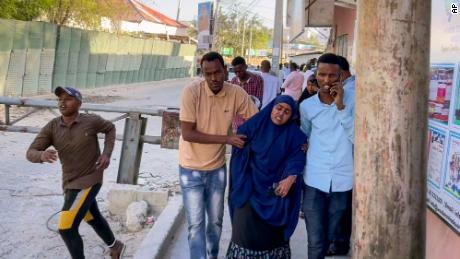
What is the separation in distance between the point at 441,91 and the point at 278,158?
3.44 feet

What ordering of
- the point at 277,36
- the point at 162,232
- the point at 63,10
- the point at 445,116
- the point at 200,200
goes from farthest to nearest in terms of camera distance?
the point at 63,10
the point at 277,36
the point at 162,232
the point at 200,200
the point at 445,116

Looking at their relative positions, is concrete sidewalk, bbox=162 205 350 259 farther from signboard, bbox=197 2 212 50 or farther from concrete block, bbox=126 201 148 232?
signboard, bbox=197 2 212 50

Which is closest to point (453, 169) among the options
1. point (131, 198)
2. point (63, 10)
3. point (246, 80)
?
point (131, 198)

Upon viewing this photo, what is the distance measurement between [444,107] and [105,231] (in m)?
2.86

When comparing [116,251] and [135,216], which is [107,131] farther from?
[135,216]

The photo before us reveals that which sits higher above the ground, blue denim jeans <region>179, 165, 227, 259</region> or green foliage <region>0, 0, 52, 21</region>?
green foliage <region>0, 0, 52, 21</region>

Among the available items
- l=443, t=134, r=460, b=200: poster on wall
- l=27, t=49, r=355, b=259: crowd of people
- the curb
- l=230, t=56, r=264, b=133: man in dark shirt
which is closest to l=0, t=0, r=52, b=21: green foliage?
l=230, t=56, r=264, b=133: man in dark shirt

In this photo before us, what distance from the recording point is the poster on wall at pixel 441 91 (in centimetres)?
259

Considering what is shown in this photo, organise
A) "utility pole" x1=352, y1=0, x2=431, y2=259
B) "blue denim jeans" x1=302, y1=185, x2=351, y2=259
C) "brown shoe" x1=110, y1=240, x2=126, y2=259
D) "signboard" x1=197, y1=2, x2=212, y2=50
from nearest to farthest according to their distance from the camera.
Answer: "utility pole" x1=352, y1=0, x2=431, y2=259, "blue denim jeans" x1=302, y1=185, x2=351, y2=259, "brown shoe" x1=110, y1=240, x2=126, y2=259, "signboard" x1=197, y1=2, x2=212, y2=50

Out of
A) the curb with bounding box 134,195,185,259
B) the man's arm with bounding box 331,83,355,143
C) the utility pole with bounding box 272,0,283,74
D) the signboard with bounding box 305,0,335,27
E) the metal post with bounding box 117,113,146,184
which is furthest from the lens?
the utility pole with bounding box 272,0,283,74

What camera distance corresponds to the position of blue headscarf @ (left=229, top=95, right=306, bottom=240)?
10.3 feet

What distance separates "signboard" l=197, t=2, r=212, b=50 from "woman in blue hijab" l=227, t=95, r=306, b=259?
18.6ft

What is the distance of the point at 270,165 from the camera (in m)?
3.16

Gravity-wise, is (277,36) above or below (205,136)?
above
